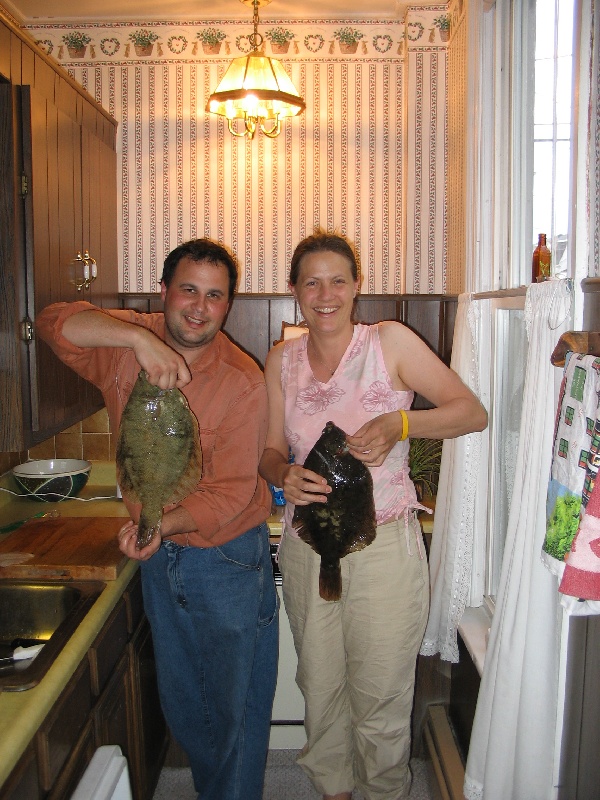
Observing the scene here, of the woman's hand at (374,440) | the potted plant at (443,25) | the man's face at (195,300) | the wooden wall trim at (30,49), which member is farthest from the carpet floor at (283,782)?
the potted plant at (443,25)

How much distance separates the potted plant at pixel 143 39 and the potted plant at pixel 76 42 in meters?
0.22

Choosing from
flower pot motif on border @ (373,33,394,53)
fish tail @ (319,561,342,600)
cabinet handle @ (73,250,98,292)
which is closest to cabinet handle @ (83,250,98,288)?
cabinet handle @ (73,250,98,292)

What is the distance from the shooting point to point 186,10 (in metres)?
3.10

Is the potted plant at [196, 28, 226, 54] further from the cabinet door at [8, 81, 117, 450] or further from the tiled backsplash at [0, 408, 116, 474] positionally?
the tiled backsplash at [0, 408, 116, 474]

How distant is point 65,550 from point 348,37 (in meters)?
2.66

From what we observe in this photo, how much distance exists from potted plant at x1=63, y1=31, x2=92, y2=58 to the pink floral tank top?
7.74ft

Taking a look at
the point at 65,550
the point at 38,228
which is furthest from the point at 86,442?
the point at 38,228

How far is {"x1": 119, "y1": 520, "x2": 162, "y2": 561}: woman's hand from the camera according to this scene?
169 centimetres

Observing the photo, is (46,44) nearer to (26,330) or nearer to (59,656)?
(26,330)

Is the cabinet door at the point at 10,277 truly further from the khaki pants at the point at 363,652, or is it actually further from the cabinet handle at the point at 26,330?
the khaki pants at the point at 363,652

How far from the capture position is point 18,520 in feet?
8.79

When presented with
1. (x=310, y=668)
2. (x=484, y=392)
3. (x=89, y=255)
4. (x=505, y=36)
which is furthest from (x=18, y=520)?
(x=505, y=36)

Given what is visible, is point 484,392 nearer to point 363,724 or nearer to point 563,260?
point 563,260

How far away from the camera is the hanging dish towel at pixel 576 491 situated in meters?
1.14
